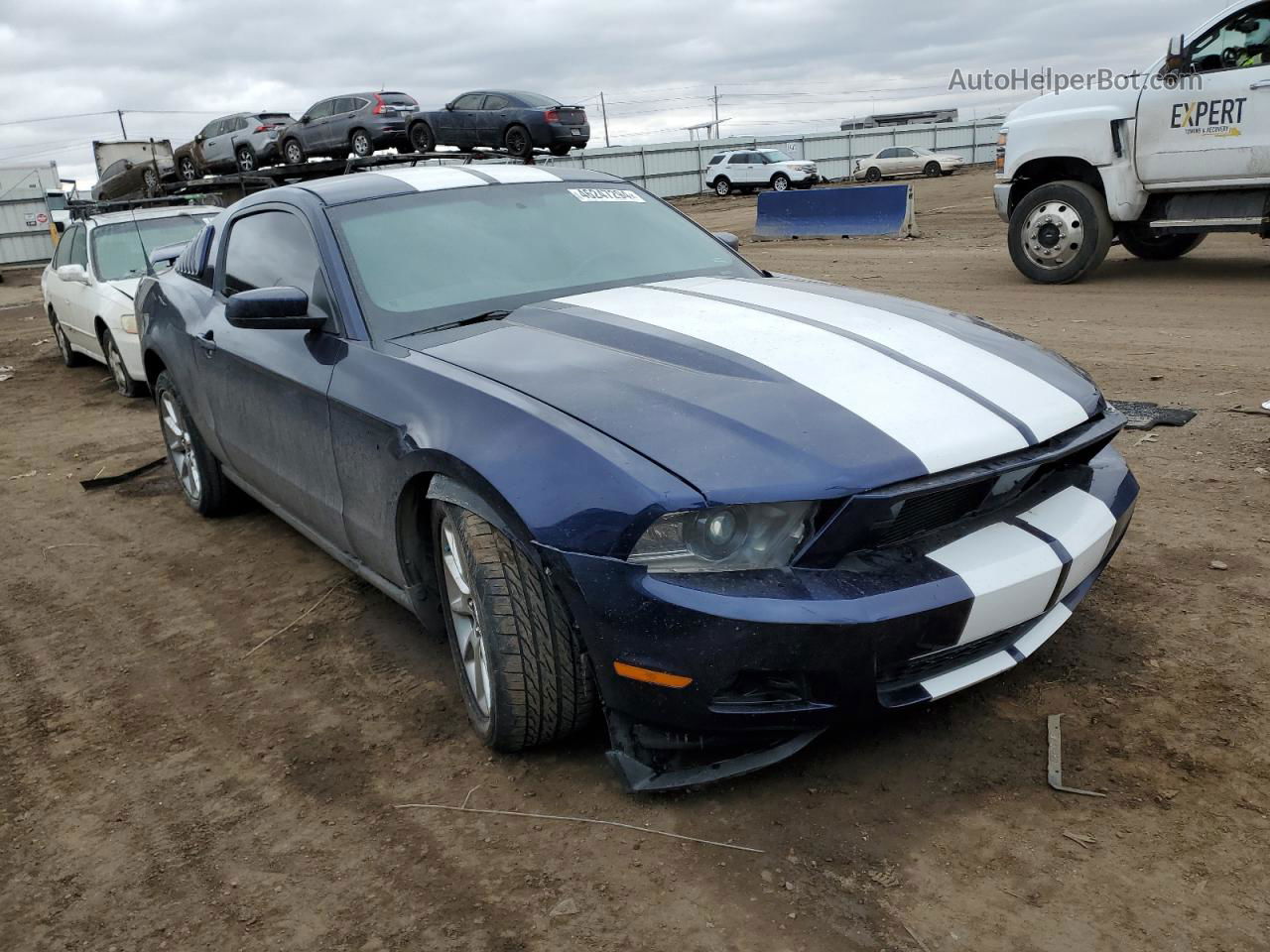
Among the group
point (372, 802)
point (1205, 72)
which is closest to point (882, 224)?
point (1205, 72)

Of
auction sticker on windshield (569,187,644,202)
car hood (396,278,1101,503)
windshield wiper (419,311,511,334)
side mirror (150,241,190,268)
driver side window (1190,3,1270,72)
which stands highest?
driver side window (1190,3,1270,72)

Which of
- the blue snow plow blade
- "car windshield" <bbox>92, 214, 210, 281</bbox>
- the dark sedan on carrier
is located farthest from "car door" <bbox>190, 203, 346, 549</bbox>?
the blue snow plow blade

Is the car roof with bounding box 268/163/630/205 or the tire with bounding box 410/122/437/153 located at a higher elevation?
the tire with bounding box 410/122/437/153

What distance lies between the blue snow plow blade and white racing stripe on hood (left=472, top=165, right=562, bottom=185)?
547 inches

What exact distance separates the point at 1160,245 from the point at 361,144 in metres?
11.9

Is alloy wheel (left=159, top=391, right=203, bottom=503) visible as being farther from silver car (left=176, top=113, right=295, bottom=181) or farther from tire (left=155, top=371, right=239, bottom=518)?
silver car (left=176, top=113, right=295, bottom=181)

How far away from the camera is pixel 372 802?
9.23 feet

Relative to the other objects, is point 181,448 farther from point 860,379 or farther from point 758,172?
point 758,172

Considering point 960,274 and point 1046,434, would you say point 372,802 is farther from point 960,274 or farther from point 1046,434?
point 960,274

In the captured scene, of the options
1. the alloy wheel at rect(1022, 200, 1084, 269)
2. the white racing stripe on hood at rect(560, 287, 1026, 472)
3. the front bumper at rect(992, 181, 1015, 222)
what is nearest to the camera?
the white racing stripe on hood at rect(560, 287, 1026, 472)

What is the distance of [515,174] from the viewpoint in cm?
425

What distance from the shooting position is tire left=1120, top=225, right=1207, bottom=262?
36.6 feet

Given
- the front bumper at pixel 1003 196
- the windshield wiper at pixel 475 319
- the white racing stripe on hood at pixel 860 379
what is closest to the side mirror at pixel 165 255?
the windshield wiper at pixel 475 319

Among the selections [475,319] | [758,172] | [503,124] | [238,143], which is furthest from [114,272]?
[758,172]
